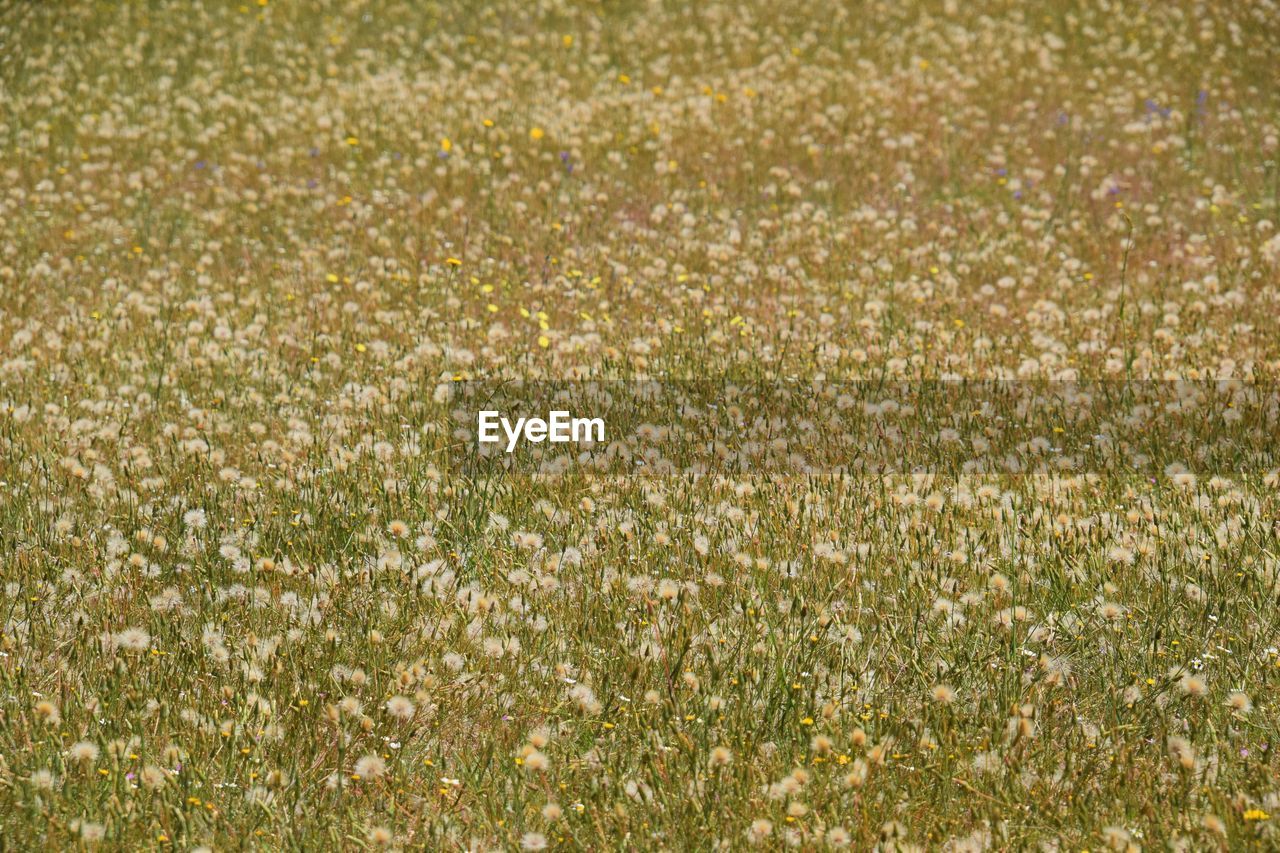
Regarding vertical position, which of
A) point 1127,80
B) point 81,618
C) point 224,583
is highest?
point 81,618

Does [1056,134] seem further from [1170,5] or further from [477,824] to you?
[477,824]

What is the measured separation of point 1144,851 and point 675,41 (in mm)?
12790

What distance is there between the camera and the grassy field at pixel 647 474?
3.70 m

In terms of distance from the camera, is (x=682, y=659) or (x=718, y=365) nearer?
(x=682, y=659)

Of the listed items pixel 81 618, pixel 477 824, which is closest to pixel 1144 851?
pixel 477 824

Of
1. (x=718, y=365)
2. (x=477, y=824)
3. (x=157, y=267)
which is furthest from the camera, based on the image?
(x=157, y=267)

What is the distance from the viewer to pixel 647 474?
5602mm

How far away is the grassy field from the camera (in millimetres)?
3695

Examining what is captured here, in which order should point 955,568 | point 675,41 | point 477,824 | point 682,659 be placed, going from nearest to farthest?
point 477,824, point 682,659, point 955,568, point 675,41

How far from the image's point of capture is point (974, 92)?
42.4 feet

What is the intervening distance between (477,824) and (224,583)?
1830mm

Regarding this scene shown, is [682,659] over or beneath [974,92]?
over

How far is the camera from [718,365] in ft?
23.3

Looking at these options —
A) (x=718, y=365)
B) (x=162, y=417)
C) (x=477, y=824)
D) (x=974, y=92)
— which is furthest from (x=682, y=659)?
(x=974, y=92)
